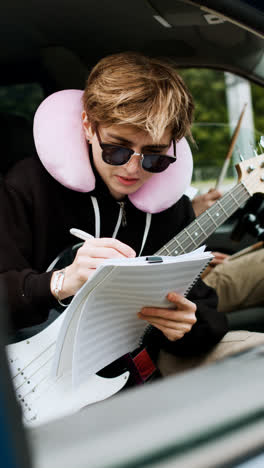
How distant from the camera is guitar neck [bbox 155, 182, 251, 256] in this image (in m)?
1.46

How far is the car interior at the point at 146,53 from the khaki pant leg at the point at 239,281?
0.05 m

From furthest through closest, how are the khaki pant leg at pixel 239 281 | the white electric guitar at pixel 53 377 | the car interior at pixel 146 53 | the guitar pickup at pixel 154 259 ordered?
the khaki pant leg at pixel 239 281 < the white electric guitar at pixel 53 377 < the guitar pickup at pixel 154 259 < the car interior at pixel 146 53

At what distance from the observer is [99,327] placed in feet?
4.10

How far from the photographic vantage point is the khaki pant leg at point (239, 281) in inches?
92.4

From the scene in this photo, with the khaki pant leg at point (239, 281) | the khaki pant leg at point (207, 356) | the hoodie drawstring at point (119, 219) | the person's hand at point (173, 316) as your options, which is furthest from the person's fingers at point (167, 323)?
the khaki pant leg at point (239, 281)

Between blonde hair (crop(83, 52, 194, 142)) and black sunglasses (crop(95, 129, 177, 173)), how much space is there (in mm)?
51

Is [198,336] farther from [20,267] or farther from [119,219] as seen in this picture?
[20,267]

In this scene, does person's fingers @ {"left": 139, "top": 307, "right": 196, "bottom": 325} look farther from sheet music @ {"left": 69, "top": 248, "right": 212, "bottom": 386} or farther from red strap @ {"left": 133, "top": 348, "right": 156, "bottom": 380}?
red strap @ {"left": 133, "top": 348, "right": 156, "bottom": 380}

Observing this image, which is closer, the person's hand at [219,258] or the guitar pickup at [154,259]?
the guitar pickup at [154,259]

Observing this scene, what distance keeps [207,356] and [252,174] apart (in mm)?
543

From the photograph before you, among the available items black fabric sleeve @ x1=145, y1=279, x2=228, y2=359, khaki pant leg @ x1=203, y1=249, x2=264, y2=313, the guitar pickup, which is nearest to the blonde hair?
the guitar pickup

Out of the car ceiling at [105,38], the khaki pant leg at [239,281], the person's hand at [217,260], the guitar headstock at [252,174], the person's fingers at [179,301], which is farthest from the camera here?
the person's hand at [217,260]

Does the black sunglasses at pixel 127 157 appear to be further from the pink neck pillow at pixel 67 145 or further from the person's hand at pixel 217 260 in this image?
the person's hand at pixel 217 260

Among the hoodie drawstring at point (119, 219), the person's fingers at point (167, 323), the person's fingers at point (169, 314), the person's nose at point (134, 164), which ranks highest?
the person's nose at point (134, 164)
